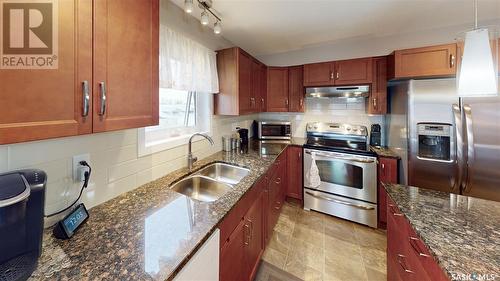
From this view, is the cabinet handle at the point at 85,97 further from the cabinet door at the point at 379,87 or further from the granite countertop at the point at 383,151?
the cabinet door at the point at 379,87

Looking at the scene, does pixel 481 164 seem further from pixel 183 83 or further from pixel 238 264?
pixel 183 83

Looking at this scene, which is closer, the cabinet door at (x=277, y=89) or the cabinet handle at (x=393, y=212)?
the cabinet handle at (x=393, y=212)

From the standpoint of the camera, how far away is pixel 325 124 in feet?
10.4

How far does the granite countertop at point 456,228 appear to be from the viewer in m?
0.70

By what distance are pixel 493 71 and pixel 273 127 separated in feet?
8.29

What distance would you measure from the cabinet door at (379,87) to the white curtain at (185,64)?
2.04 m

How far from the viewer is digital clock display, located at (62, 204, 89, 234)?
86 centimetres

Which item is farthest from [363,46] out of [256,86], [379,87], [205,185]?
[205,185]

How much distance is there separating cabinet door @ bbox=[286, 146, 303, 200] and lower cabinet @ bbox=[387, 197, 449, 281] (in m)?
1.60

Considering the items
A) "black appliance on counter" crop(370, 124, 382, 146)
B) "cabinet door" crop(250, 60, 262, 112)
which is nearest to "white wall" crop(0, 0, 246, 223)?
"cabinet door" crop(250, 60, 262, 112)

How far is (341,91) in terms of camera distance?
2.74 metres

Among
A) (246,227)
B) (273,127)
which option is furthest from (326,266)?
(273,127)

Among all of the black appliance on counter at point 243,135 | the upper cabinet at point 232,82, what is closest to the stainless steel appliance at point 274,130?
the black appliance on counter at point 243,135

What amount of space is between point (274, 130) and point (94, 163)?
2.62 metres
